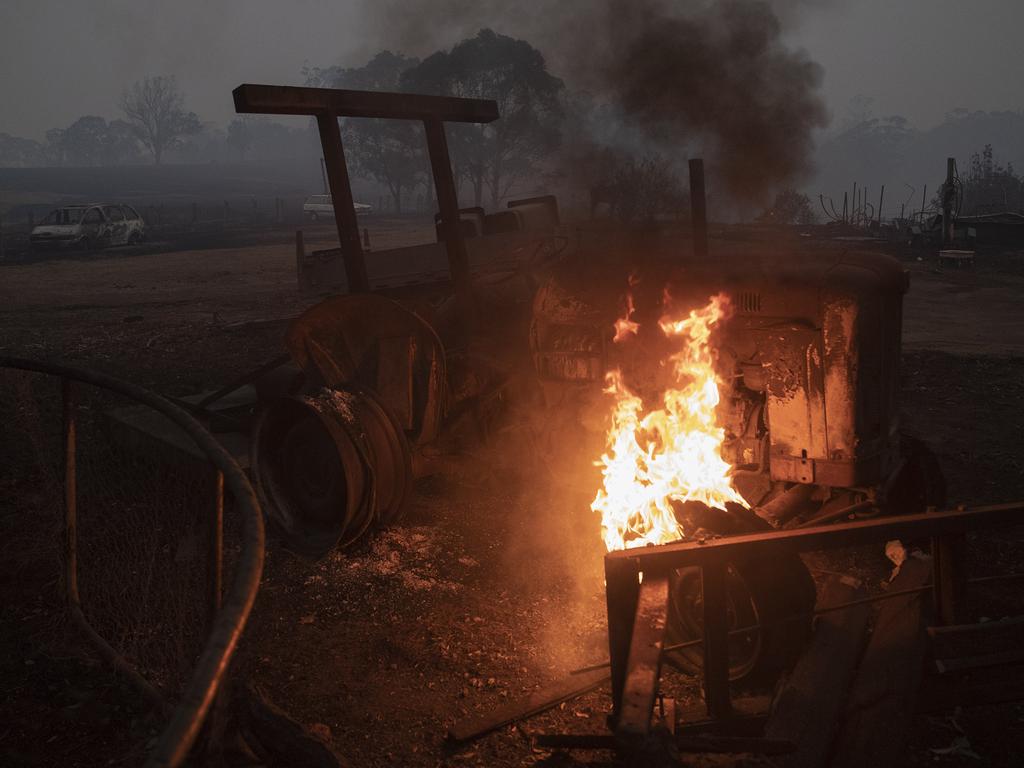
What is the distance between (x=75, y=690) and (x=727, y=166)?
27.6 ft

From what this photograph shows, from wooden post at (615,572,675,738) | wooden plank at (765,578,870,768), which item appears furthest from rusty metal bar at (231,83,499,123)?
wooden plank at (765,578,870,768)

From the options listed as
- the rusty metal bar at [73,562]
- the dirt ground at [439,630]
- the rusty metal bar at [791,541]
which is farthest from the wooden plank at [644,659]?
the rusty metal bar at [73,562]

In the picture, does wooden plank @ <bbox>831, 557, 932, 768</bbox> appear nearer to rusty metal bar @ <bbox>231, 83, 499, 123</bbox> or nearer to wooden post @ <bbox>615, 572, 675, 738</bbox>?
wooden post @ <bbox>615, 572, 675, 738</bbox>

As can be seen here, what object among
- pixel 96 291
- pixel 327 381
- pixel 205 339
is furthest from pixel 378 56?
pixel 327 381

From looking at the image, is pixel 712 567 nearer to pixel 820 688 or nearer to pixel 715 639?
pixel 715 639

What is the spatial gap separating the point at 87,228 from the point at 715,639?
1214 inches

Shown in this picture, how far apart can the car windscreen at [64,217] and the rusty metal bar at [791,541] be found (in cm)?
3087

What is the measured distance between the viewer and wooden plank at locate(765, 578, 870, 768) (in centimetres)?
303

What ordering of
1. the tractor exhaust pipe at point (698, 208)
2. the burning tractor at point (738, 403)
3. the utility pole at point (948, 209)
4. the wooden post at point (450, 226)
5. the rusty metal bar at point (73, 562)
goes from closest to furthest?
the rusty metal bar at point (73, 562), the burning tractor at point (738, 403), the tractor exhaust pipe at point (698, 208), the wooden post at point (450, 226), the utility pole at point (948, 209)

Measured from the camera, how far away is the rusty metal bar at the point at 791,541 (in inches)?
115

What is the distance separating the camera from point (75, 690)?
373 cm

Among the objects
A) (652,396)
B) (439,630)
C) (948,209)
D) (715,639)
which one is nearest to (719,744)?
(715,639)

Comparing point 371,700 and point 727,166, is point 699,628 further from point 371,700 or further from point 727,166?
point 727,166

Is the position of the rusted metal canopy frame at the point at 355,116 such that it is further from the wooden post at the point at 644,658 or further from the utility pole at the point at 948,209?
the utility pole at the point at 948,209
